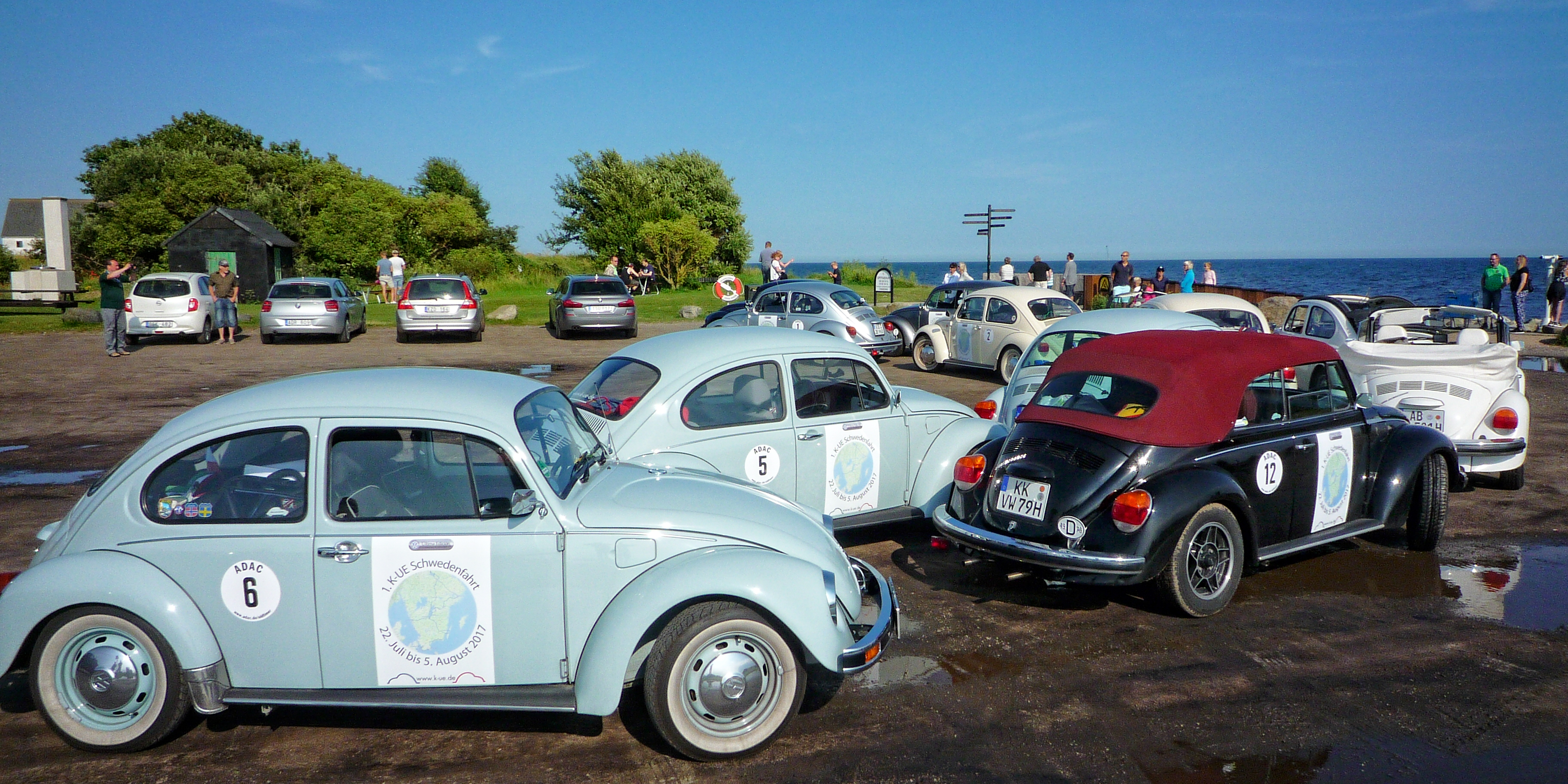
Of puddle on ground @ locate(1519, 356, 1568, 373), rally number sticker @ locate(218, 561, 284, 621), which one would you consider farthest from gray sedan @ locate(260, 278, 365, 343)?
puddle on ground @ locate(1519, 356, 1568, 373)

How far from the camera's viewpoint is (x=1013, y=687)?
4.89m

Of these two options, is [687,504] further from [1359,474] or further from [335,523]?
[1359,474]

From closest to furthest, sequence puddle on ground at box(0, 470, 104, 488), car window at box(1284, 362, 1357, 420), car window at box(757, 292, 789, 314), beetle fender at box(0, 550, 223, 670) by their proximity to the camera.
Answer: beetle fender at box(0, 550, 223, 670), car window at box(1284, 362, 1357, 420), puddle on ground at box(0, 470, 104, 488), car window at box(757, 292, 789, 314)

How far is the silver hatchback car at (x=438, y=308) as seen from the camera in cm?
2239

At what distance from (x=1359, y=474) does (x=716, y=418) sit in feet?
14.7

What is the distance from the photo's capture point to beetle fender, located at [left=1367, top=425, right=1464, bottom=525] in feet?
21.9

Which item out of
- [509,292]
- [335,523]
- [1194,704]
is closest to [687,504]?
[335,523]

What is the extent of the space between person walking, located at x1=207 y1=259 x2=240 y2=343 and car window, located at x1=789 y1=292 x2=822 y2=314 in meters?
13.2

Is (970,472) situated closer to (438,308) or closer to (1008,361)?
(1008,361)

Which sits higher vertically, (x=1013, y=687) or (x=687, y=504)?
(x=687, y=504)

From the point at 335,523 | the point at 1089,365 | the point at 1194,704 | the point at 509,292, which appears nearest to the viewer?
the point at 335,523

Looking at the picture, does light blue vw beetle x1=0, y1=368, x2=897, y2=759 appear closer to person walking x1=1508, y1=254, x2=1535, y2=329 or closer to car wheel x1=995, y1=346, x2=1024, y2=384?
car wheel x1=995, y1=346, x2=1024, y2=384

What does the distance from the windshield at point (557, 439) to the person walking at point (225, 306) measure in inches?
811

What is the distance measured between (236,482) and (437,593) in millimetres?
1080
